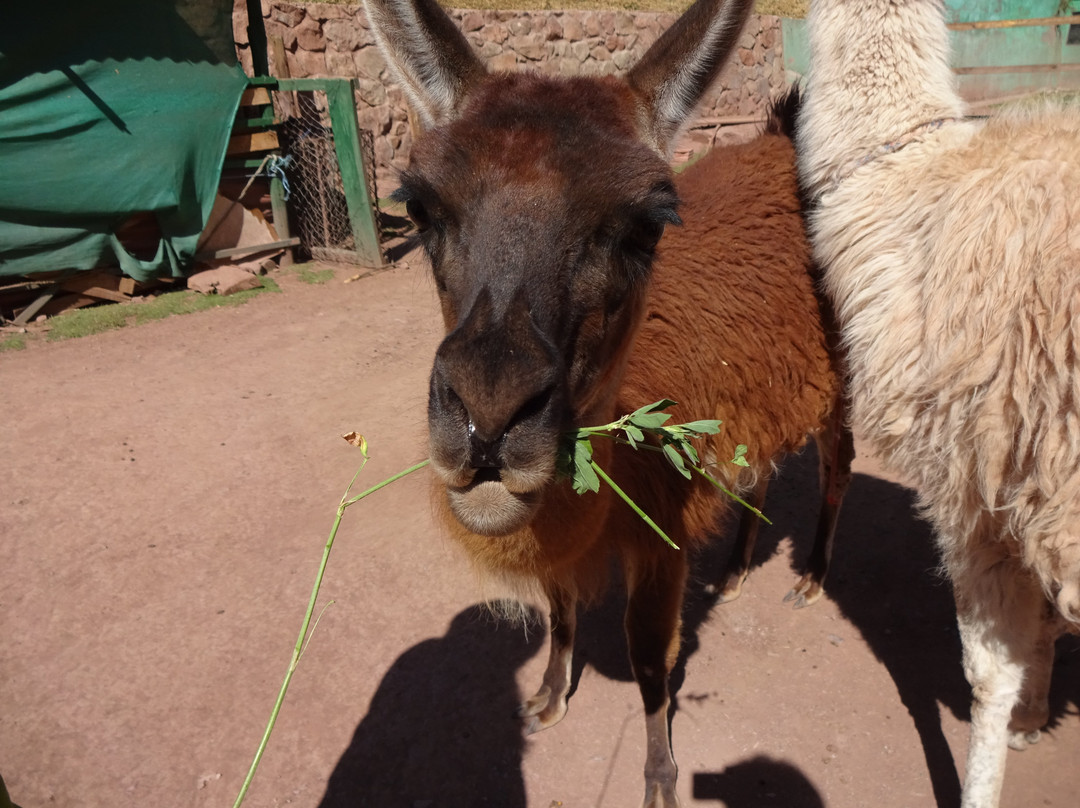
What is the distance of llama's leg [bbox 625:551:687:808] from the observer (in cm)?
278

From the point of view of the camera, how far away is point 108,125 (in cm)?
746

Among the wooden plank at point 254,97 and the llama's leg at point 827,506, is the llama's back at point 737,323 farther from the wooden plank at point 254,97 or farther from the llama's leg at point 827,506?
the wooden plank at point 254,97

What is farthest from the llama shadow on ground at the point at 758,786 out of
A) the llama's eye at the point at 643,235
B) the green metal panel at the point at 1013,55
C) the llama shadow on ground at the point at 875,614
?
the green metal panel at the point at 1013,55

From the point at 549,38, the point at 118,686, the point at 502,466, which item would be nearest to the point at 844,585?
the point at 502,466

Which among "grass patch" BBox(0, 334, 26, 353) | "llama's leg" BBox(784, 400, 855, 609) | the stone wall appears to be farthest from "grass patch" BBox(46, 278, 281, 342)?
"llama's leg" BBox(784, 400, 855, 609)

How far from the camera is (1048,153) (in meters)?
2.28

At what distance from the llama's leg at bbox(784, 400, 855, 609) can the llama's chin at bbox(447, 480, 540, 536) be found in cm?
255

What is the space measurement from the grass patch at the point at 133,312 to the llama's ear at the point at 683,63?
21.5 feet

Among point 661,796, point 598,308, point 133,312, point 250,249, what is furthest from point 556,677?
point 250,249

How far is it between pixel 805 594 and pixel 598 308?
261 cm

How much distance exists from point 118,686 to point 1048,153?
156 inches

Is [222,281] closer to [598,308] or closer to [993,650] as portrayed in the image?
[598,308]

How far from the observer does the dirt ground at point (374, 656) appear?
2.87 metres

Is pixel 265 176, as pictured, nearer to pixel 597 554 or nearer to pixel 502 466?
pixel 597 554
